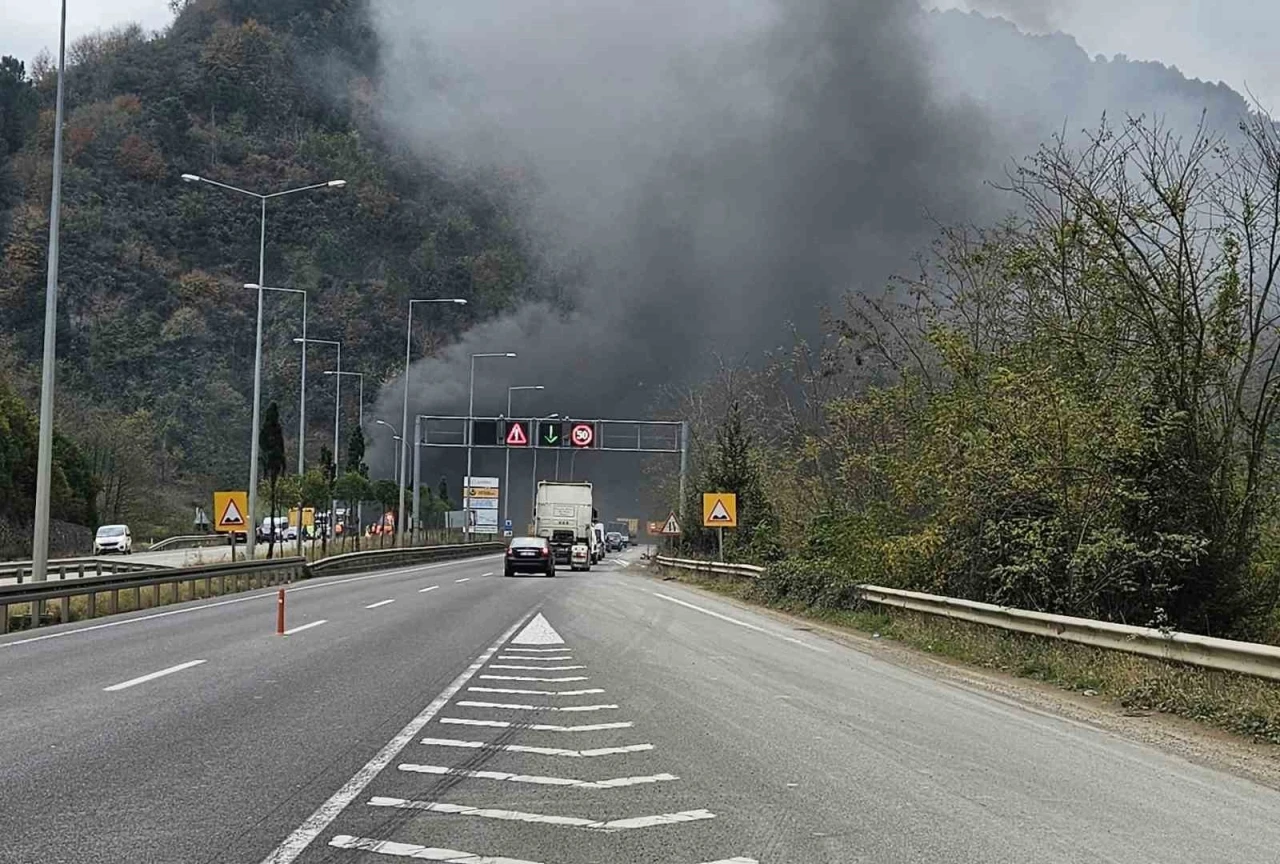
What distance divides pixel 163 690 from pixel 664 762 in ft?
19.4

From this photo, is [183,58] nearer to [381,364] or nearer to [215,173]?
[215,173]

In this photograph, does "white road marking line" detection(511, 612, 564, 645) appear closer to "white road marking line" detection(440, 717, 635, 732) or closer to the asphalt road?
the asphalt road

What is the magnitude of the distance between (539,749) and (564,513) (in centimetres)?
5252

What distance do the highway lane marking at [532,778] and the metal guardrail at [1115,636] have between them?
20.9ft

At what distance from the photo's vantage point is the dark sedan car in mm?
48562

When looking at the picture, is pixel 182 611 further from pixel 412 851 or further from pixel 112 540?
pixel 112 540

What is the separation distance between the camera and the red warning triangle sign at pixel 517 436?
64.5 meters

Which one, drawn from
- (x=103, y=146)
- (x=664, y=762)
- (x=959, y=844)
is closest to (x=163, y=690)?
(x=664, y=762)

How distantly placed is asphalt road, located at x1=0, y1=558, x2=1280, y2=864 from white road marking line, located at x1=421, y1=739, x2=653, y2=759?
0.14 feet

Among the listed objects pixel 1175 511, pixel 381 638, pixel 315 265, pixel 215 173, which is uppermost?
pixel 215 173

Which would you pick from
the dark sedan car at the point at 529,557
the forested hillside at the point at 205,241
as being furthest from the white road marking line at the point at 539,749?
the forested hillside at the point at 205,241

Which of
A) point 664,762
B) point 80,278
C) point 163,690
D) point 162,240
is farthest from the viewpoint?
point 162,240

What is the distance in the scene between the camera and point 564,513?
204 feet

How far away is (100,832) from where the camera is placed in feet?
23.0
